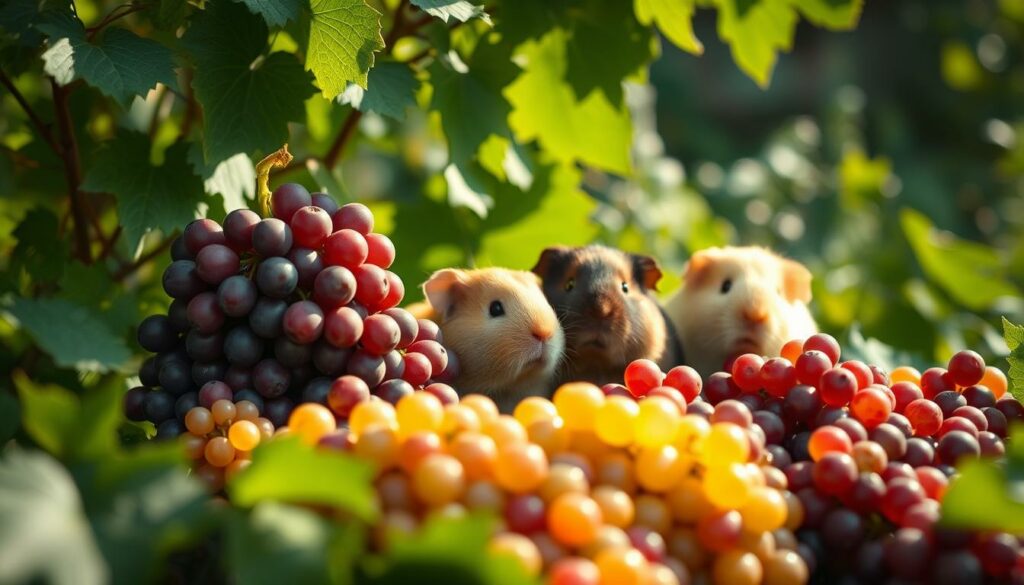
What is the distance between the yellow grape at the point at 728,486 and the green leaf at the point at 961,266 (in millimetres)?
1385

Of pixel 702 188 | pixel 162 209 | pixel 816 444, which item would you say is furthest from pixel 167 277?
pixel 702 188

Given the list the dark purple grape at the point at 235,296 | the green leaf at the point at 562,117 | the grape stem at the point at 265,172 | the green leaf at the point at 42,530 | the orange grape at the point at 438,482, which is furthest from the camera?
the green leaf at the point at 562,117

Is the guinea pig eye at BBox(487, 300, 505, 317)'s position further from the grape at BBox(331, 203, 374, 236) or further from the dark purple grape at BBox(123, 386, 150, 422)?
the dark purple grape at BBox(123, 386, 150, 422)

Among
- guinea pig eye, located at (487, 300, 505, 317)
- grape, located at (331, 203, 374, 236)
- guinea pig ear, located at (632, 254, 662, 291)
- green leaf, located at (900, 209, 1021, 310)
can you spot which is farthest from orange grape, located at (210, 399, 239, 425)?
green leaf, located at (900, 209, 1021, 310)

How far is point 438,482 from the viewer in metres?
0.70

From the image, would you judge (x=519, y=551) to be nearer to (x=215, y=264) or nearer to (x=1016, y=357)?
(x=215, y=264)

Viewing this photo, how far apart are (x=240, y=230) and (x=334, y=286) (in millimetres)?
117

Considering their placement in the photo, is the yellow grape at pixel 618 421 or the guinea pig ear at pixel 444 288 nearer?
the yellow grape at pixel 618 421

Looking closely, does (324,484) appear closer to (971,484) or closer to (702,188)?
(971,484)

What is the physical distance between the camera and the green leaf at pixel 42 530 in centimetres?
58

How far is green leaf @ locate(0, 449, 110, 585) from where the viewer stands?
22.9 inches

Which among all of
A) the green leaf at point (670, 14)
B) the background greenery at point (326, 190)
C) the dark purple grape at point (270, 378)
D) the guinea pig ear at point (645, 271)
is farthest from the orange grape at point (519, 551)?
the green leaf at point (670, 14)

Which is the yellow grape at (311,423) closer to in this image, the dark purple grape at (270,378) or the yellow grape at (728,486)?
the dark purple grape at (270,378)

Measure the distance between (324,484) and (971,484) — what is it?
17.7 inches
